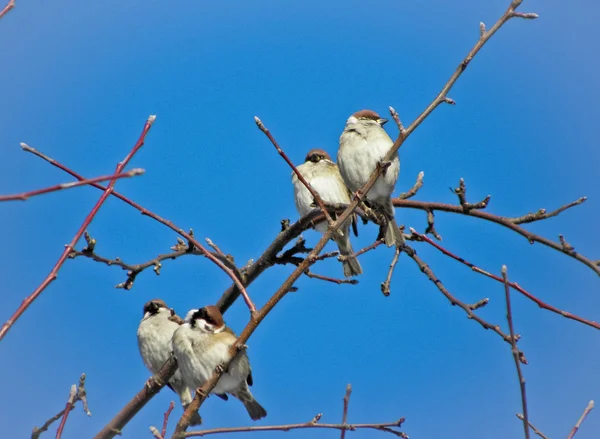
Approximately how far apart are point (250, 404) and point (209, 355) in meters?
0.59

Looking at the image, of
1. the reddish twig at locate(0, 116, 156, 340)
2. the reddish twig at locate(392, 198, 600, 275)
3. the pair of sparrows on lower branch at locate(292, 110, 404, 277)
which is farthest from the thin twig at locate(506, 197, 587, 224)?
the reddish twig at locate(0, 116, 156, 340)

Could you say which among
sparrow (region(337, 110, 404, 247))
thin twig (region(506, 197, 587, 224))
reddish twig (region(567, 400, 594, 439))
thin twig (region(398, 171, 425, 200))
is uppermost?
sparrow (region(337, 110, 404, 247))

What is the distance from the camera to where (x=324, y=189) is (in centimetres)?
829

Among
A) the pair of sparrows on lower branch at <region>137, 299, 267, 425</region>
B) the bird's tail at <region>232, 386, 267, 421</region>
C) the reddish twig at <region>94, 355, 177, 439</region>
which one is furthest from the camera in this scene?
the bird's tail at <region>232, 386, 267, 421</region>

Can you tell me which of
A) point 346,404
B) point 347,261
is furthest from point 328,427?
point 347,261

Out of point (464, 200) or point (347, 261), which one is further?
point (347, 261)

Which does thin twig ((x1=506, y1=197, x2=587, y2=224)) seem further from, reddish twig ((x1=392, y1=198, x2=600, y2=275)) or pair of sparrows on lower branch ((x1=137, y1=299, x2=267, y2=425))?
pair of sparrows on lower branch ((x1=137, y1=299, x2=267, y2=425))

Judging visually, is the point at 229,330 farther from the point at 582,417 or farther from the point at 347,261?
the point at 582,417

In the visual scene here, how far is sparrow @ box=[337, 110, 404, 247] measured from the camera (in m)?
6.54

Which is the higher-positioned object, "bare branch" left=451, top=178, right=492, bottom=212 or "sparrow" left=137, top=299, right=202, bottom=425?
"sparrow" left=137, top=299, right=202, bottom=425

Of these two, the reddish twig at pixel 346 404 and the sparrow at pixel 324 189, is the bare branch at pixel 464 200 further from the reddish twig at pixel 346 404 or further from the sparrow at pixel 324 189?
the sparrow at pixel 324 189

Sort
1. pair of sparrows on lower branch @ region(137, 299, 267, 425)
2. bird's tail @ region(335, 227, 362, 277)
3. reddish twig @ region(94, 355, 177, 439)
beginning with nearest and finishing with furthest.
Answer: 1. reddish twig @ region(94, 355, 177, 439)
2. pair of sparrows on lower branch @ region(137, 299, 267, 425)
3. bird's tail @ region(335, 227, 362, 277)

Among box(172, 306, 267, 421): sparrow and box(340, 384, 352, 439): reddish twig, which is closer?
box(340, 384, 352, 439): reddish twig

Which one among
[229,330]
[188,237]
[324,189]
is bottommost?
[188,237]
